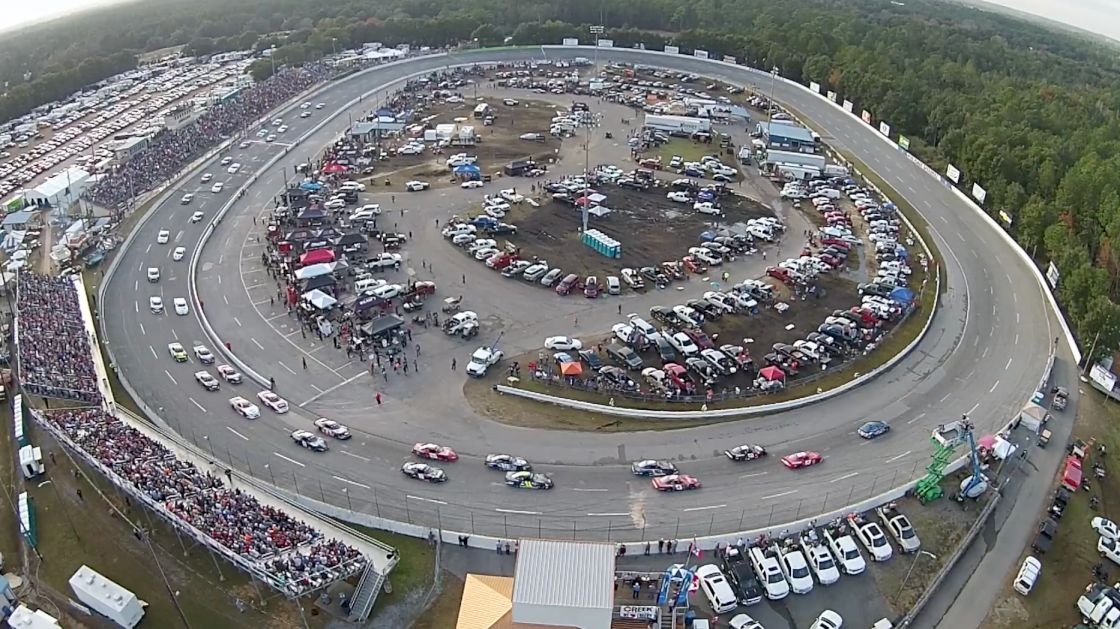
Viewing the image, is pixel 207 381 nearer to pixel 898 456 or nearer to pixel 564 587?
pixel 564 587

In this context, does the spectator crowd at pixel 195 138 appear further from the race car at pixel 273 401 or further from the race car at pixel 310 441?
the race car at pixel 310 441

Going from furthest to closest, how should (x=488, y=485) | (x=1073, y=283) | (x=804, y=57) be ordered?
(x=804, y=57)
(x=1073, y=283)
(x=488, y=485)

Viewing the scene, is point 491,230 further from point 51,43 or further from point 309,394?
point 51,43

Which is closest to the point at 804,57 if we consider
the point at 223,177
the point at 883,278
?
the point at 883,278

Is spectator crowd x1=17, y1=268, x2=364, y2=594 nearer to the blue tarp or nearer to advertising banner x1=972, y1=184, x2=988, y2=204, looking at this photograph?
the blue tarp

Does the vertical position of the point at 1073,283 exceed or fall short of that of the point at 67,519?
it exceeds it

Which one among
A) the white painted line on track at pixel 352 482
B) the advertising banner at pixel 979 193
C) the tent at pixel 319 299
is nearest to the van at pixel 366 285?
the tent at pixel 319 299
